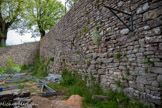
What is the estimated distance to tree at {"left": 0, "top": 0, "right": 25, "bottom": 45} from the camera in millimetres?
15883

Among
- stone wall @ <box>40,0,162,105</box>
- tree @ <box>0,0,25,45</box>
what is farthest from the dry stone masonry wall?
tree @ <box>0,0,25,45</box>

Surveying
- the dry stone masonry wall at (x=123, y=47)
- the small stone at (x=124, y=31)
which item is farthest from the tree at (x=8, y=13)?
the small stone at (x=124, y=31)

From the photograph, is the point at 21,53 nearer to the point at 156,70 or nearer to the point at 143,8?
the point at 143,8

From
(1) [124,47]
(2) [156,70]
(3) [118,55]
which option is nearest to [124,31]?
(1) [124,47]

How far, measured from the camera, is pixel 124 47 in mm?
3061

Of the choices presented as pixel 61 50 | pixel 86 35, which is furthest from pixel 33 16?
pixel 86 35

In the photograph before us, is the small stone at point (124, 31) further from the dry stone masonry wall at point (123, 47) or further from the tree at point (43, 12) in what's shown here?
the tree at point (43, 12)

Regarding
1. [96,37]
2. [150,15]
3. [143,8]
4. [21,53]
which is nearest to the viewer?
[150,15]

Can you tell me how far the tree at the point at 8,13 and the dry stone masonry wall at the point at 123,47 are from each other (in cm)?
1438

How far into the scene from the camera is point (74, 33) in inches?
234

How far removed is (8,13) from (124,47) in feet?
59.7

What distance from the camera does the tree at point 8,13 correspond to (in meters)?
15.9

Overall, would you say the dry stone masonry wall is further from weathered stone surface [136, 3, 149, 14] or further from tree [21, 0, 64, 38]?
tree [21, 0, 64, 38]

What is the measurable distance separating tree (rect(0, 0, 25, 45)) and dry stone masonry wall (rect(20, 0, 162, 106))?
47.2 ft
